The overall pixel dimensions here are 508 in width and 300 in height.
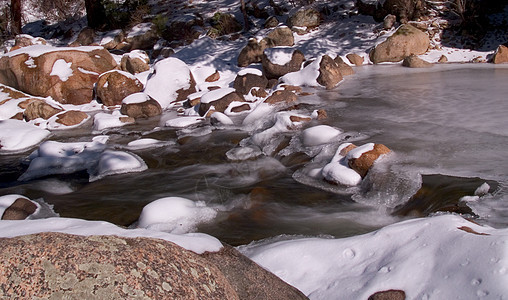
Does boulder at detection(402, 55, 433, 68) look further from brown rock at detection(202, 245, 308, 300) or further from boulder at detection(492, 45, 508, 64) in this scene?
brown rock at detection(202, 245, 308, 300)

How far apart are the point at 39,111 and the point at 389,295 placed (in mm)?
9835

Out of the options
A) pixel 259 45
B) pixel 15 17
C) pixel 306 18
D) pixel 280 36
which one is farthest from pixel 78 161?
pixel 15 17

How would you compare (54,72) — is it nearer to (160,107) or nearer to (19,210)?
(160,107)

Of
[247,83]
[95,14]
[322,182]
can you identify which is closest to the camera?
[322,182]

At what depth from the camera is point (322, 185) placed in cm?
499

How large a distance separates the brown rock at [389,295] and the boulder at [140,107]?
8440 millimetres

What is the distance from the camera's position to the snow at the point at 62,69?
37.6 ft

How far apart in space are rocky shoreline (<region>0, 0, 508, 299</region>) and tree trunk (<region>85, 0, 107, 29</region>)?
47cm

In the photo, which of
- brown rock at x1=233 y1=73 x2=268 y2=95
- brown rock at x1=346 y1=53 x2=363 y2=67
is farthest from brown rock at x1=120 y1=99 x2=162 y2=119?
brown rock at x1=346 y1=53 x2=363 y2=67

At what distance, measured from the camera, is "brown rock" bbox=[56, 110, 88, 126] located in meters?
9.70

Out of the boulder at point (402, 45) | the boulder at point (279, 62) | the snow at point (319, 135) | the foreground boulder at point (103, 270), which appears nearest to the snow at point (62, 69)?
the boulder at point (279, 62)

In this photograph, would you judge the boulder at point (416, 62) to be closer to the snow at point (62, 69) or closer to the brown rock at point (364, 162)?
the brown rock at point (364, 162)

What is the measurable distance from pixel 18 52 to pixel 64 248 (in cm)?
1237

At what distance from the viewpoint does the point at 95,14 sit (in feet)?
58.1
